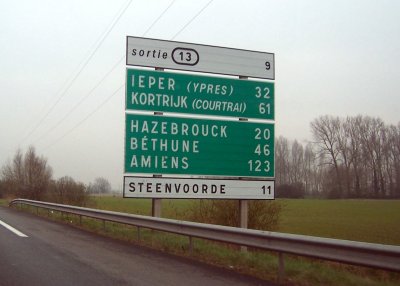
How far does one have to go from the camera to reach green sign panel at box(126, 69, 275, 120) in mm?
13469

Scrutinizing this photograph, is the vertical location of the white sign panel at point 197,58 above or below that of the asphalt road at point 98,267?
above

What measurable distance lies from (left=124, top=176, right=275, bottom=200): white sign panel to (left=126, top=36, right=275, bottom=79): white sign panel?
3.28 metres

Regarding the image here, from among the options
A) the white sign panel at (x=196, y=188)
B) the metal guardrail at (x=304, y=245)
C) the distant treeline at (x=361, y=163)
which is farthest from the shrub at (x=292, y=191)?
the metal guardrail at (x=304, y=245)

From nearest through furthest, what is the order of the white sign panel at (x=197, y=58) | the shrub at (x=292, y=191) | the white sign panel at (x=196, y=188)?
the white sign panel at (x=196, y=188), the white sign panel at (x=197, y=58), the shrub at (x=292, y=191)

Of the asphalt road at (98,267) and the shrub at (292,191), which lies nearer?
the asphalt road at (98,267)

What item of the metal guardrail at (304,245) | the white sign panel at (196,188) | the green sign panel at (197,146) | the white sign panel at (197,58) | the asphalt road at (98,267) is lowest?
the asphalt road at (98,267)

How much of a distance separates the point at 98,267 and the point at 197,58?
7.86 metres

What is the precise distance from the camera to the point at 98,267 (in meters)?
7.91

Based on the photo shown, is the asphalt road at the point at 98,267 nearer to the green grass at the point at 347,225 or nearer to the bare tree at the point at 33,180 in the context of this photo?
the green grass at the point at 347,225

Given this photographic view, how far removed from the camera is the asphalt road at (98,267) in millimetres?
6824

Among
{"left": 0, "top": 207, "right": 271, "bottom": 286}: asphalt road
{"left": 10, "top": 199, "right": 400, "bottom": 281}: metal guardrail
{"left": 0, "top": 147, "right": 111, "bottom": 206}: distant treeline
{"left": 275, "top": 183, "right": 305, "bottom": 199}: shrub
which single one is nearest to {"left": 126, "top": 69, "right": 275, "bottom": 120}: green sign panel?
{"left": 10, "top": 199, "right": 400, "bottom": 281}: metal guardrail

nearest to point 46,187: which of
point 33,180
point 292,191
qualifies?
point 33,180

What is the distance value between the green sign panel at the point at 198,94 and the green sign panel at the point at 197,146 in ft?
1.06

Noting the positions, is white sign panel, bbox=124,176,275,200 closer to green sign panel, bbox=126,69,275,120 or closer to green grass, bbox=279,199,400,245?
green sign panel, bbox=126,69,275,120
